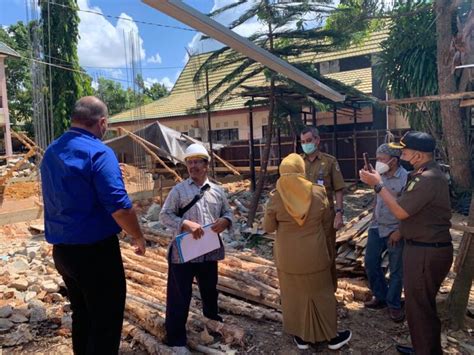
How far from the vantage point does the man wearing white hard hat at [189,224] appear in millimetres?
3188

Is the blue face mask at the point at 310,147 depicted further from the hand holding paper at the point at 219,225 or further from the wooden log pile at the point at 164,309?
the wooden log pile at the point at 164,309

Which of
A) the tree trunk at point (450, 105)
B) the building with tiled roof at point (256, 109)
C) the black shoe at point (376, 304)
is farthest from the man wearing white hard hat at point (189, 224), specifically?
the building with tiled roof at point (256, 109)

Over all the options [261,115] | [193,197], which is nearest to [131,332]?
[193,197]

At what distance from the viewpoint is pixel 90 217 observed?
97.8 inches

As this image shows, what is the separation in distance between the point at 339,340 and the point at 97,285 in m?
1.97

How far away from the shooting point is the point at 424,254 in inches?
114

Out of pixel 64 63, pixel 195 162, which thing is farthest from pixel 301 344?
pixel 64 63

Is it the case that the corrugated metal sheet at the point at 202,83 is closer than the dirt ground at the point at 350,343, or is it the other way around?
the dirt ground at the point at 350,343

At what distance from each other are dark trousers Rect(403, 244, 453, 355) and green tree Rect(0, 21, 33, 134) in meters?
27.2

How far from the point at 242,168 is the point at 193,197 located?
12.5 m

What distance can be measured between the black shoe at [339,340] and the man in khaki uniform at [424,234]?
536 millimetres

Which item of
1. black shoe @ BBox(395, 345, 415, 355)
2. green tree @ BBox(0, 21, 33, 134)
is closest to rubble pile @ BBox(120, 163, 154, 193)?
black shoe @ BBox(395, 345, 415, 355)

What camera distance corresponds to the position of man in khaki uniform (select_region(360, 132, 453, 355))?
112 inches

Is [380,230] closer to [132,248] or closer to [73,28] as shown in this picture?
[132,248]
